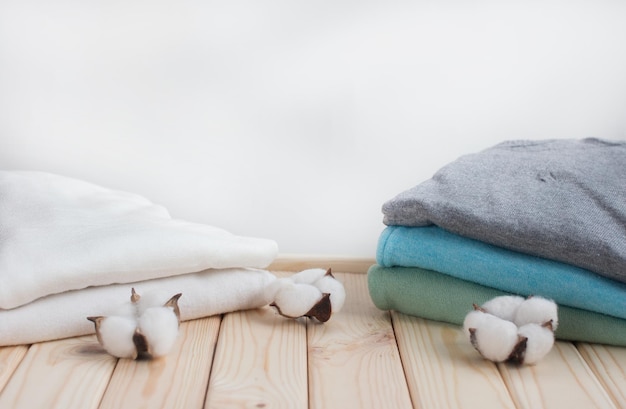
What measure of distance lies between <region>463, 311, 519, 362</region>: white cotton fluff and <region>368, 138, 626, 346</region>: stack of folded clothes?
118mm

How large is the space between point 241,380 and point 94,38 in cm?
79

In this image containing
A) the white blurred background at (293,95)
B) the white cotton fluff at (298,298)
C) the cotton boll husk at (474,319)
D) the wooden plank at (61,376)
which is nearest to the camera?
the wooden plank at (61,376)

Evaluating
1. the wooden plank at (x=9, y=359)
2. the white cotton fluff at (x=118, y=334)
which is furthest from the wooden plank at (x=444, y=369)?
the wooden plank at (x=9, y=359)

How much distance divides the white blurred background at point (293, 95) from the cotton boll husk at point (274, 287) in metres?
0.33

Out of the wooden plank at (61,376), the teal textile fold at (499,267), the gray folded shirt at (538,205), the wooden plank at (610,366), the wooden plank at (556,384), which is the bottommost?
the wooden plank at (610,366)

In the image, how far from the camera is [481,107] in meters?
1.64

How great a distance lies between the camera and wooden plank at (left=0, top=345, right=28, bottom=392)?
1.12 meters

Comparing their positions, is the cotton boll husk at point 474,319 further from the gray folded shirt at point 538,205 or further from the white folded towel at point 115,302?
the white folded towel at point 115,302

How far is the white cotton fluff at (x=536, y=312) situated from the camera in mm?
1179

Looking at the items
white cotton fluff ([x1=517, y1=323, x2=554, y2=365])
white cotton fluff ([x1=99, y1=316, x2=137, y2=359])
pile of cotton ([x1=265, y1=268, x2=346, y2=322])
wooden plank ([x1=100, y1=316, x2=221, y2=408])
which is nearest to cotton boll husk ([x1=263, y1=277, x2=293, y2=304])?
pile of cotton ([x1=265, y1=268, x2=346, y2=322])

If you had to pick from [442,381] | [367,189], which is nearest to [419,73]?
[367,189]

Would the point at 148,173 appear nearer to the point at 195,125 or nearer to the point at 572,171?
the point at 195,125

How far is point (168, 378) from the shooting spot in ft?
3.67

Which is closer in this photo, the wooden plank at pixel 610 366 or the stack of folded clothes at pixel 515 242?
the wooden plank at pixel 610 366
